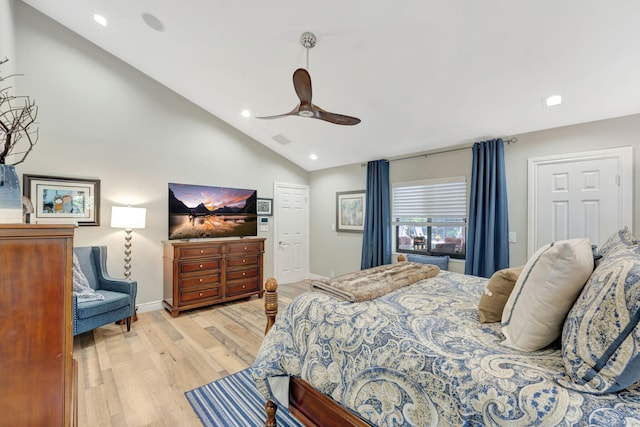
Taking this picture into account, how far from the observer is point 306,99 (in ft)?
7.85

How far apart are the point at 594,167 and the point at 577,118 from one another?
1.83 ft

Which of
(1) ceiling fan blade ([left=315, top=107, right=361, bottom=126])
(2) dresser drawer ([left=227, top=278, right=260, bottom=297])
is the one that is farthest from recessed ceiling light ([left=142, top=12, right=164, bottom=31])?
(2) dresser drawer ([left=227, top=278, right=260, bottom=297])

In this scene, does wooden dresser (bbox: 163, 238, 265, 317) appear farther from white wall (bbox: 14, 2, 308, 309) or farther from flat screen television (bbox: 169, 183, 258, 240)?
white wall (bbox: 14, 2, 308, 309)

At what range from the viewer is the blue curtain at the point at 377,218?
4680 mm

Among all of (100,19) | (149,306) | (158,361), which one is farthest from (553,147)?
(149,306)

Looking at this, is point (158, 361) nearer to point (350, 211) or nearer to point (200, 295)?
point (200, 295)

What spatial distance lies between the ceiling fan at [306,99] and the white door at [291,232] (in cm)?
305

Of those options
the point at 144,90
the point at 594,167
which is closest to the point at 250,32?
the point at 144,90

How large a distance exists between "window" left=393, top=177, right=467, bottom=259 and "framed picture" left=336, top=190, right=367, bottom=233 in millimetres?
673

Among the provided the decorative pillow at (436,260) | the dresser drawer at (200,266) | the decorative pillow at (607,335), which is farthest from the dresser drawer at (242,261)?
the decorative pillow at (607,335)

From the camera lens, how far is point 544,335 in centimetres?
111

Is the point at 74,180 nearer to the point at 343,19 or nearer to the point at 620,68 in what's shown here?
the point at 343,19

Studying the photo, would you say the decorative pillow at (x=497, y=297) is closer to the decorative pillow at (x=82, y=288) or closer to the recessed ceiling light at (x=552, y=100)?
the recessed ceiling light at (x=552, y=100)

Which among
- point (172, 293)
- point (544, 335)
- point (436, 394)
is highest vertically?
point (544, 335)
